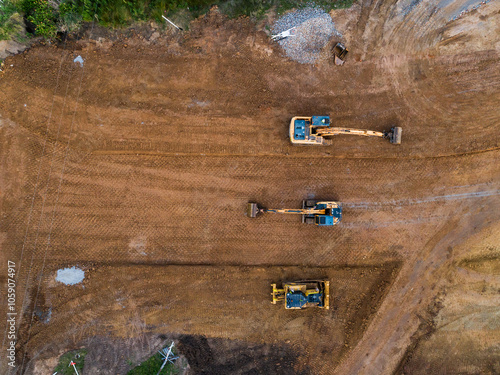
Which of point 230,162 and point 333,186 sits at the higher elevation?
point 230,162

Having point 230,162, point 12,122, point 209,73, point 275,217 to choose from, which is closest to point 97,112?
Result: point 12,122

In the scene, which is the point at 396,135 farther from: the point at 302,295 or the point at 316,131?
the point at 302,295

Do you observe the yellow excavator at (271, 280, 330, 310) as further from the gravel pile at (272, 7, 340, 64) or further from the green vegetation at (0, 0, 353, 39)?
the green vegetation at (0, 0, 353, 39)

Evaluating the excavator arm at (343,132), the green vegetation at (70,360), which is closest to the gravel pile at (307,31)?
the excavator arm at (343,132)

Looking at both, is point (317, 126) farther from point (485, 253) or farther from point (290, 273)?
point (485, 253)

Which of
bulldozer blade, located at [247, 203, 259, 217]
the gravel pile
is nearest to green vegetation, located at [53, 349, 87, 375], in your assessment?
bulldozer blade, located at [247, 203, 259, 217]

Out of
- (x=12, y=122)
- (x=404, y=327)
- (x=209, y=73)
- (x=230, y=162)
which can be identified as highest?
(x=209, y=73)
